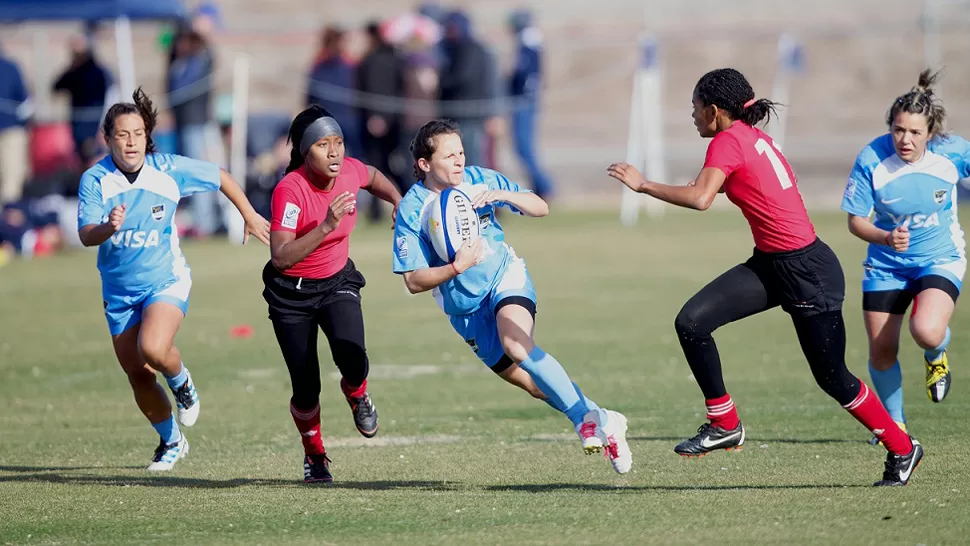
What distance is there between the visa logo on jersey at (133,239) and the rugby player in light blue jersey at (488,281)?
1.68 m

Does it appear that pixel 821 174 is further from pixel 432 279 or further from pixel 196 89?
pixel 432 279

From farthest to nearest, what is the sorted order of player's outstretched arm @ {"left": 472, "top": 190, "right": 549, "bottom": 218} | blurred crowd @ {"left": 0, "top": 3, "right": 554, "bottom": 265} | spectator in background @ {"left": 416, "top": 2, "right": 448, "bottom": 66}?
spectator in background @ {"left": 416, "top": 2, "right": 448, "bottom": 66} → blurred crowd @ {"left": 0, "top": 3, "right": 554, "bottom": 265} → player's outstretched arm @ {"left": 472, "top": 190, "right": 549, "bottom": 218}

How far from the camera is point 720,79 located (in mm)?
6754

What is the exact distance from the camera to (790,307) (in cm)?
670

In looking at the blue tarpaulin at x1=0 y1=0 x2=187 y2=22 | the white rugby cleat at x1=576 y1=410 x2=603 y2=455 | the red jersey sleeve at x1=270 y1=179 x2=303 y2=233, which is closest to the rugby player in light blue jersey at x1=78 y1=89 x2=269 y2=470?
the red jersey sleeve at x1=270 y1=179 x2=303 y2=233

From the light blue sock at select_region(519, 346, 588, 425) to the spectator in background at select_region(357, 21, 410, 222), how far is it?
15.0 metres

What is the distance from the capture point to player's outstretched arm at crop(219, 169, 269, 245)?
7750 mm

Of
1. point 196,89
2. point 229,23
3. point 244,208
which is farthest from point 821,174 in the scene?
point 244,208

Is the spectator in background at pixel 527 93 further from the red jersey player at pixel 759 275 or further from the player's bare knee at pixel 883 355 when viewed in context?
the red jersey player at pixel 759 275

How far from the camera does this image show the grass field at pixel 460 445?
20.3 ft

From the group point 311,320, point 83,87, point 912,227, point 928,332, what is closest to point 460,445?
point 311,320

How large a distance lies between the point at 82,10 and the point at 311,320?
12.7 metres

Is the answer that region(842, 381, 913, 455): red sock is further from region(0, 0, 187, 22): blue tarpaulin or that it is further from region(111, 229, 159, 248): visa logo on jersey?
region(0, 0, 187, 22): blue tarpaulin

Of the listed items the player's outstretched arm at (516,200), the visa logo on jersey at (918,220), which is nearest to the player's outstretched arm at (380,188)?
the player's outstretched arm at (516,200)
